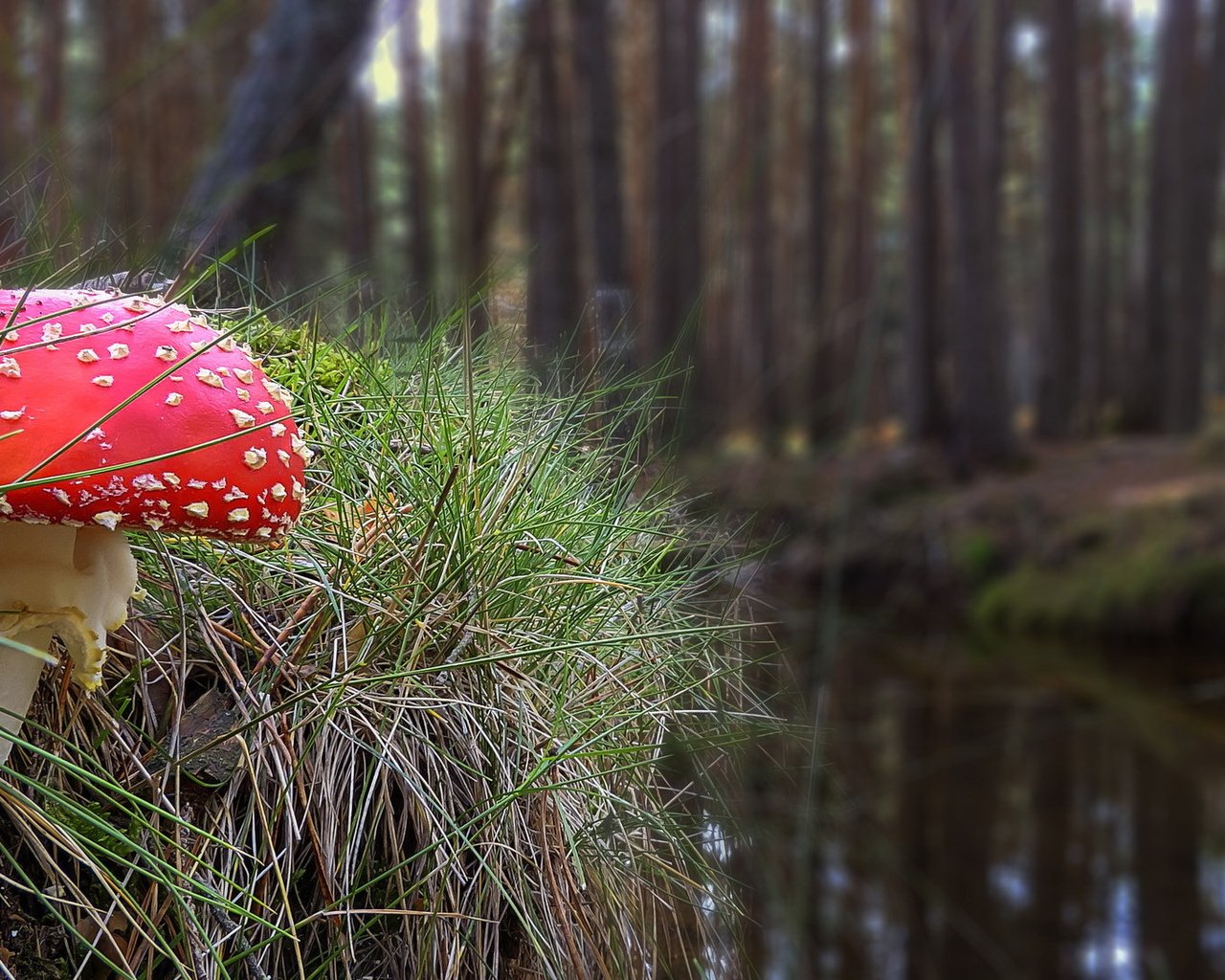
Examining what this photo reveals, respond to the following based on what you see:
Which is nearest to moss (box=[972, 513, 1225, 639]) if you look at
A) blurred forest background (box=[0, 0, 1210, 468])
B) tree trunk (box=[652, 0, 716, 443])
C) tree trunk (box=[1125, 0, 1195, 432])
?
blurred forest background (box=[0, 0, 1210, 468])

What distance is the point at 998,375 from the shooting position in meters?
10.9

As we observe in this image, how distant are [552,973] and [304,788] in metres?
0.22

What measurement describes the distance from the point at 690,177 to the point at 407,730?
1133 centimetres

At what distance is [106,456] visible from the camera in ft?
2.40

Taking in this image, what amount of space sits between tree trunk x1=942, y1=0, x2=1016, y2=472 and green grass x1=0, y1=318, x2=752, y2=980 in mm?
10474

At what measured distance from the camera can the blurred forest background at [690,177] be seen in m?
1.07

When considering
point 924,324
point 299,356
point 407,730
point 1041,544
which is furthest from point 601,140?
point 924,324

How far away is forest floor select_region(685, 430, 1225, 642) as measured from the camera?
7871mm

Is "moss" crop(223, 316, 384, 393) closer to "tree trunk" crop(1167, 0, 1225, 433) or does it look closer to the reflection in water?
the reflection in water

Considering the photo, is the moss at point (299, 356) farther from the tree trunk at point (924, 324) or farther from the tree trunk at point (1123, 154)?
the tree trunk at point (1123, 154)

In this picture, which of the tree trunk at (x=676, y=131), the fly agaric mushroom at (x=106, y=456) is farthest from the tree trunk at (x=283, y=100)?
the tree trunk at (x=676, y=131)

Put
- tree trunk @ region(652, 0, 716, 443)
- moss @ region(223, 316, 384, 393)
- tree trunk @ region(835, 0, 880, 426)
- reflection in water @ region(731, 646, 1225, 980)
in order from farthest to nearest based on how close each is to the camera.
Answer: tree trunk @ region(835, 0, 880, 426), tree trunk @ region(652, 0, 716, 443), reflection in water @ region(731, 646, 1225, 980), moss @ region(223, 316, 384, 393)

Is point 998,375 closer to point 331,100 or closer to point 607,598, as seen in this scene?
point 331,100

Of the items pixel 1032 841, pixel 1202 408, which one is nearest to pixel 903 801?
pixel 1032 841
